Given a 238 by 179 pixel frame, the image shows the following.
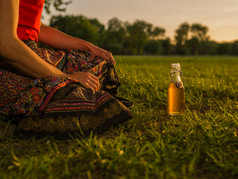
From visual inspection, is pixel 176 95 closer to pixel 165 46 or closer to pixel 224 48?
pixel 165 46

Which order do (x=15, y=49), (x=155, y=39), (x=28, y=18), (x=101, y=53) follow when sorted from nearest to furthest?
(x=15, y=49) → (x=28, y=18) → (x=101, y=53) → (x=155, y=39)

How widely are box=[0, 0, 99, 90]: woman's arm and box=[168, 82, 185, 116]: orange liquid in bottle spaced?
1.06 metres

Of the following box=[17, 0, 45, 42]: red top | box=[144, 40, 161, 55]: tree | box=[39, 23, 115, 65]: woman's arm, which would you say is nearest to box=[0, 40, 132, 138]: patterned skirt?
box=[17, 0, 45, 42]: red top

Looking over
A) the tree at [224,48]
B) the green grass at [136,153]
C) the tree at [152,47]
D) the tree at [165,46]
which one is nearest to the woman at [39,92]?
the green grass at [136,153]

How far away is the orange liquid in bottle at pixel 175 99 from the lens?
2764 mm

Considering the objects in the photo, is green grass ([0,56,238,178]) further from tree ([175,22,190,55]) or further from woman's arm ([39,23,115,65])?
tree ([175,22,190,55])

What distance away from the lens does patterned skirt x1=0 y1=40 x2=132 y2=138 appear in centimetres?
205

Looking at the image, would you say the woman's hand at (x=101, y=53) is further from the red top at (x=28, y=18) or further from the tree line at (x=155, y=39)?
the tree line at (x=155, y=39)

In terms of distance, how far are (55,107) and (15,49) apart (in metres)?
0.62

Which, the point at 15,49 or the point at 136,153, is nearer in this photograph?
the point at 136,153

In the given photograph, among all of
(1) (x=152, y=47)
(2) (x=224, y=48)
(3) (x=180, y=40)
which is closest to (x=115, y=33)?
(1) (x=152, y=47)

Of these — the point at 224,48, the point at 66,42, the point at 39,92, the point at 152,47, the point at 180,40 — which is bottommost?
the point at 39,92

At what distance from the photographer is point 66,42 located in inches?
123

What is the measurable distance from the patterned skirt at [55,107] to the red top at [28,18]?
0.40 meters
